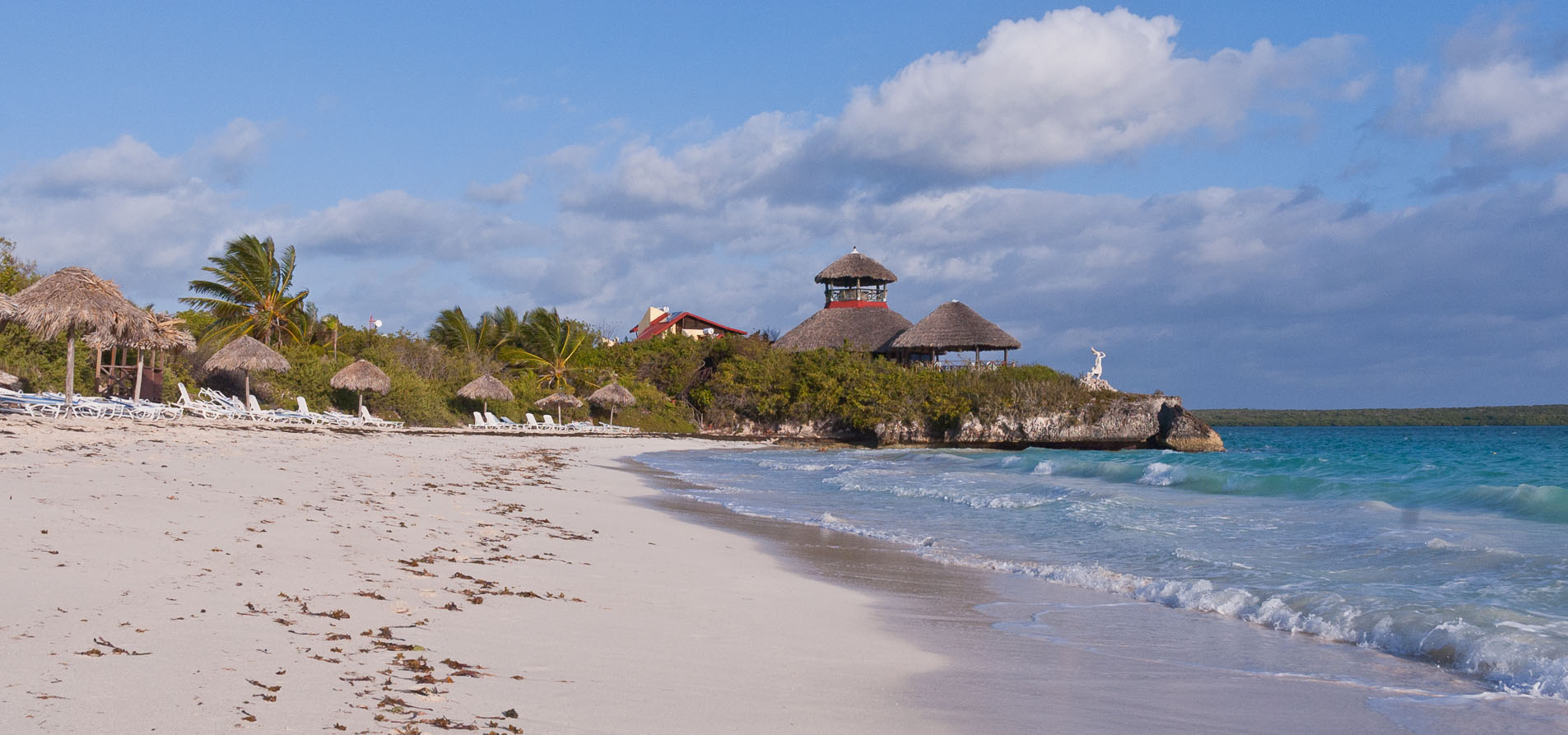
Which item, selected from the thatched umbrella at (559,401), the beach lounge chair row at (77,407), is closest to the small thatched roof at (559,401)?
the thatched umbrella at (559,401)

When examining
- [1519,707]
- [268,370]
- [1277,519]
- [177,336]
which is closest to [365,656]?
[1519,707]

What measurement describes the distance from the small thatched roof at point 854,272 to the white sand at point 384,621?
3491 cm

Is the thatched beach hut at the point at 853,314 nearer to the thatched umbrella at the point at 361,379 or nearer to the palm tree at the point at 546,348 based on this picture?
the palm tree at the point at 546,348

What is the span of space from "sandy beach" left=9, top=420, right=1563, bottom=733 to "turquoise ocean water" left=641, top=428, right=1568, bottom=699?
14.3 inches

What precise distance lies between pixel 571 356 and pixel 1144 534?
1197 inches

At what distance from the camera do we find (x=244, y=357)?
21.8 m

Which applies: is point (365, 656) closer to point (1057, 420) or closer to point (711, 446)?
point (711, 446)

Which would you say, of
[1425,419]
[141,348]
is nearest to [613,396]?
[141,348]

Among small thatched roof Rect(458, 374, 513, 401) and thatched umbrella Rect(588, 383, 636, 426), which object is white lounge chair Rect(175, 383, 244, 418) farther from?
thatched umbrella Rect(588, 383, 636, 426)

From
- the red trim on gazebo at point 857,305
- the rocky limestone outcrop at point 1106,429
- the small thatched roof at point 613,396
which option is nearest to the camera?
the small thatched roof at point 613,396

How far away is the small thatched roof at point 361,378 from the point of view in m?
23.9

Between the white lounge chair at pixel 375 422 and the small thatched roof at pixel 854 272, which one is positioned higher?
the small thatched roof at pixel 854 272

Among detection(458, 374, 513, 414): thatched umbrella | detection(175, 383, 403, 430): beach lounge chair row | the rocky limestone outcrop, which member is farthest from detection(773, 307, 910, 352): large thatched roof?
detection(175, 383, 403, 430): beach lounge chair row

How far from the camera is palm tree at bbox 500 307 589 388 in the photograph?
34.7 m
